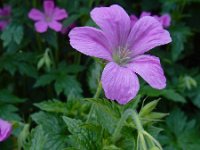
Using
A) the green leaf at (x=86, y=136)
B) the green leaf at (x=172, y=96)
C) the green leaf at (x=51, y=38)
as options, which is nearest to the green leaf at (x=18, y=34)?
the green leaf at (x=51, y=38)

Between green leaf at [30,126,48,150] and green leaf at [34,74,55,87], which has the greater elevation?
green leaf at [30,126,48,150]

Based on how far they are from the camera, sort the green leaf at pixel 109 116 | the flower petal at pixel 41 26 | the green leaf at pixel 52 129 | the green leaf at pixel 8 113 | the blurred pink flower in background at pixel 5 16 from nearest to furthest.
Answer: the green leaf at pixel 109 116
the green leaf at pixel 52 129
the green leaf at pixel 8 113
the flower petal at pixel 41 26
the blurred pink flower in background at pixel 5 16

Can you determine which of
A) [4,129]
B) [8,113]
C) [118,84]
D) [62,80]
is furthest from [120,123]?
[62,80]

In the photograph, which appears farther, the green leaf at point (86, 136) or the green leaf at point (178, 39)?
the green leaf at point (178, 39)

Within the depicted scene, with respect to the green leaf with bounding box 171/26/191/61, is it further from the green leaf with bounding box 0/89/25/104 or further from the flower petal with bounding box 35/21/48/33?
the green leaf with bounding box 0/89/25/104

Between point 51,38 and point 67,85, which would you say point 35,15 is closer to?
point 51,38

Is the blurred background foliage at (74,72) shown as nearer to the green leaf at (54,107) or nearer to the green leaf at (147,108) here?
the green leaf at (54,107)

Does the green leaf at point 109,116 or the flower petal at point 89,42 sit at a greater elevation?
the flower petal at point 89,42

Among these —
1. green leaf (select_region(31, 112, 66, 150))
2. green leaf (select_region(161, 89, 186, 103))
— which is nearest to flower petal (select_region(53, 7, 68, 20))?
green leaf (select_region(161, 89, 186, 103))
